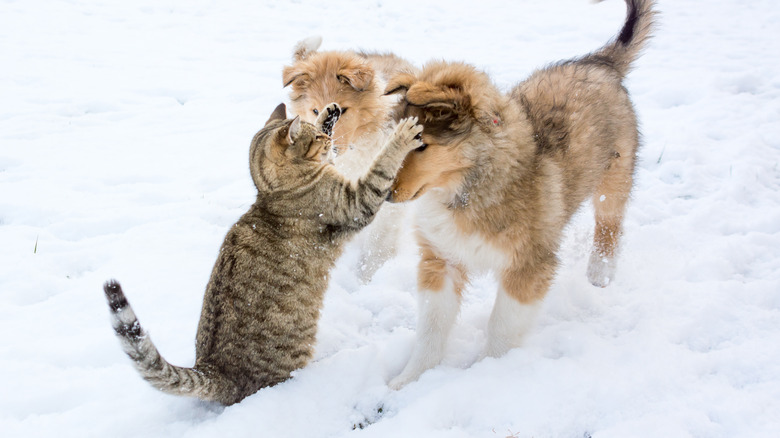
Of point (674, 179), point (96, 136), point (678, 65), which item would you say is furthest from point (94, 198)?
point (678, 65)

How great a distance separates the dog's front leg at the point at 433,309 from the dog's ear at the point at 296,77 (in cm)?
200

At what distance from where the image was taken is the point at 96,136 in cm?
545

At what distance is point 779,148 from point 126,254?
5926 millimetres

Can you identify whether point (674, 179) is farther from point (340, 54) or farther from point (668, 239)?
point (340, 54)

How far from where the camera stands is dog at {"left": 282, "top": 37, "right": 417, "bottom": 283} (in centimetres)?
404

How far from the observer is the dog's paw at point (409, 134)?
8.04ft

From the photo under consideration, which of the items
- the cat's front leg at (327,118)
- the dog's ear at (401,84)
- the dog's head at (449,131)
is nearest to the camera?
the dog's head at (449,131)

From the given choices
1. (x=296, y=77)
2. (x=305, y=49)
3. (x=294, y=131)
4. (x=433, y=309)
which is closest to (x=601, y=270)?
(x=433, y=309)

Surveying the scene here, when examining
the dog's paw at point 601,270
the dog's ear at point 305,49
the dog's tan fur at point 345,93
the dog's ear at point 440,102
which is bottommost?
the dog's paw at point 601,270

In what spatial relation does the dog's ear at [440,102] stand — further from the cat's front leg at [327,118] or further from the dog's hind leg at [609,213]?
the dog's hind leg at [609,213]

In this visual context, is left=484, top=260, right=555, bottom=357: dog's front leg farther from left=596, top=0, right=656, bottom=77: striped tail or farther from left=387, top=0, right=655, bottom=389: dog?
left=596, top=0, right=656, bottom=77: striped tail

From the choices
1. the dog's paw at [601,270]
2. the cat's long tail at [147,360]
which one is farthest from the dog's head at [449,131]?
the dog's paw at [601,270]

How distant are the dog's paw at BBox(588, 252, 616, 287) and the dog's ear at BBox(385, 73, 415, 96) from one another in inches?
77.5

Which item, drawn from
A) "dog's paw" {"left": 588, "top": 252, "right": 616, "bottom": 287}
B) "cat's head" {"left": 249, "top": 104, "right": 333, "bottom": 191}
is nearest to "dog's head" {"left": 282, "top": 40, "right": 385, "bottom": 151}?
"cat's head" {"left": 249, "top": 104, "right": 333, "bottom": 191}
